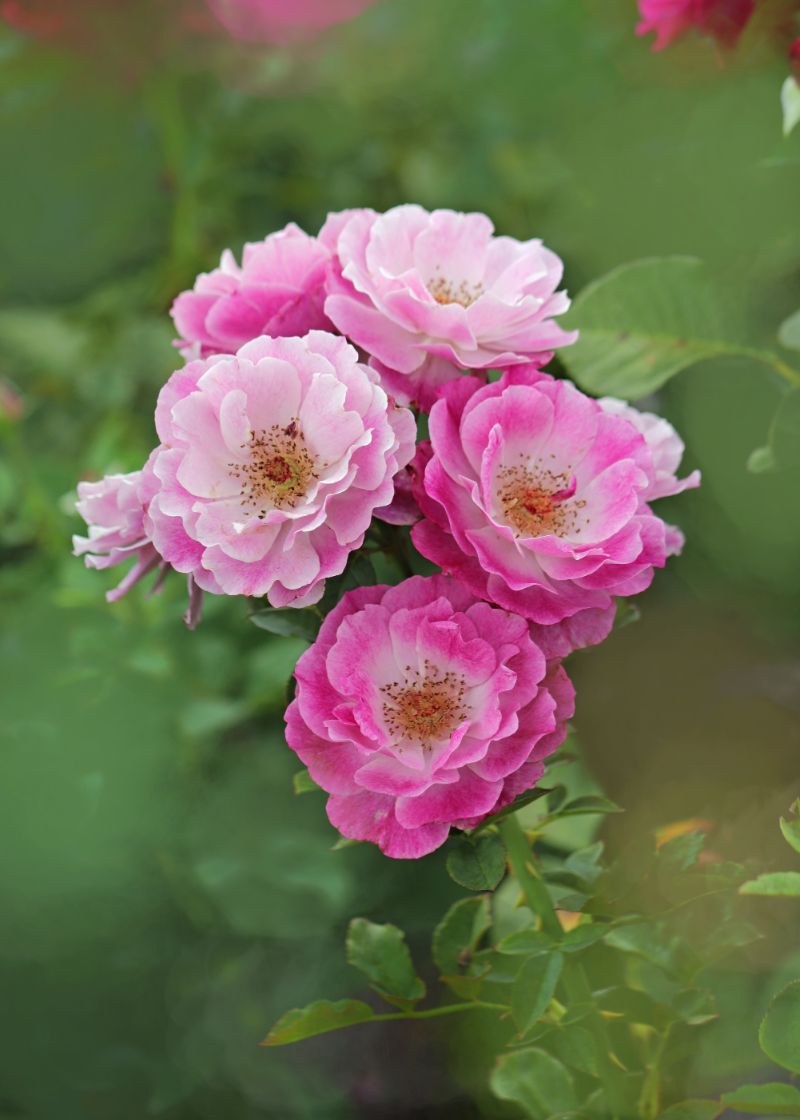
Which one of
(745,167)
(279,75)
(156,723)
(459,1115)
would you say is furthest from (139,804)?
(279,75)

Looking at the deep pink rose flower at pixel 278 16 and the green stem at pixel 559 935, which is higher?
the deep pink rose flower at pixel 278 16

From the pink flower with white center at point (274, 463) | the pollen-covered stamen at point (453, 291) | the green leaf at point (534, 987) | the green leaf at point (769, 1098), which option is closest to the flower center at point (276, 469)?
the pink flower with white center at point (274, 463)

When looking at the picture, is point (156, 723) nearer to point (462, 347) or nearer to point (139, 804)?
point (139, 804)

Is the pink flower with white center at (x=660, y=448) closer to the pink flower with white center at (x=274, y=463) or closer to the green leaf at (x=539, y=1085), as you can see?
the pink flower with white center at (x=274, y=463)

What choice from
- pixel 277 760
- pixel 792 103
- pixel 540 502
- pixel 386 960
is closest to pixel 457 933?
pixel 386 960

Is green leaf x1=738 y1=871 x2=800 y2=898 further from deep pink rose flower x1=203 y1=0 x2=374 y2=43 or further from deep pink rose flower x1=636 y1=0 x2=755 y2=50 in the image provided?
deep pink rose flower x1=203 y1=0 x2=374 y2=43

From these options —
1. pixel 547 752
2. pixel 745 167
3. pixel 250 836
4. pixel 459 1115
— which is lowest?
pixel 459 1115

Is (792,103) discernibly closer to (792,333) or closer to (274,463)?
(792,333)
